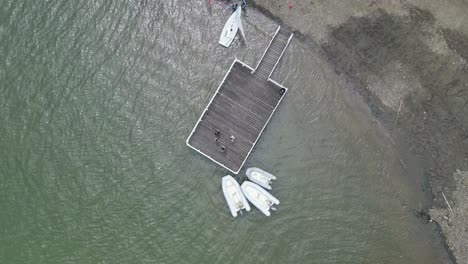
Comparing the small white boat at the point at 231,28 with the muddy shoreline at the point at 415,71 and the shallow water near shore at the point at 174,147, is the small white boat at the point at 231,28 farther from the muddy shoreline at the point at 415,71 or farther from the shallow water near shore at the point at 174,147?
the muddy shoreline at the point at 415,71

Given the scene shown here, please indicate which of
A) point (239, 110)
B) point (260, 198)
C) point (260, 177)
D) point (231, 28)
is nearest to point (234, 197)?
point (260, 198)

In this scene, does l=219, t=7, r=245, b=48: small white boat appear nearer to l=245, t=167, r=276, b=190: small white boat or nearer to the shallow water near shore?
the shallow water near shore

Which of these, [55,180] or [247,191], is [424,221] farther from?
[55,180]

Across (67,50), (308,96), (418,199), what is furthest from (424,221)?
(67,50)

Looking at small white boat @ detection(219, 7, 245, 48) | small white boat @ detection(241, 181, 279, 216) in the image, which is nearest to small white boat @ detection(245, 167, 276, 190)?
small white boat @ detection(241, 181, 279, 216)

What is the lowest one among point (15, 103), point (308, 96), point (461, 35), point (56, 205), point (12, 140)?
point (56, 205)

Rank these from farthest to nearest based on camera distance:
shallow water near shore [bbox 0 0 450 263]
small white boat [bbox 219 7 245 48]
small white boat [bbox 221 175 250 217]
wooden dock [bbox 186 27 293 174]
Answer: wooden dock [bbox 186 27 293 174] < small white boat [bbox 219 7 245 48] < shallow water near shore [bbox 0 0 450 263] < small white boat [bbox 221 175 250 217]

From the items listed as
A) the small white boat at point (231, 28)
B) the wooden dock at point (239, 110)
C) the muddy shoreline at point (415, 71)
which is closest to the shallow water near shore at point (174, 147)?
the small white boat at point (231, 28)
